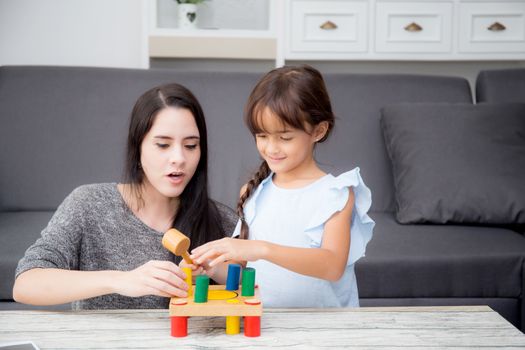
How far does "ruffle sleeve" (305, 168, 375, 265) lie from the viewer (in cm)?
130

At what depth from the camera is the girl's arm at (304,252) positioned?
3.45ft

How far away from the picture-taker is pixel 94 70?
250 centimetres

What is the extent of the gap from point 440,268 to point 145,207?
92cm

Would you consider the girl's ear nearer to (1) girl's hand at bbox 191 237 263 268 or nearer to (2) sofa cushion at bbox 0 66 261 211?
(1) girl's hand at bbox 191 237 263 268

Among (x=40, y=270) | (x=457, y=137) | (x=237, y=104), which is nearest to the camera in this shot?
(x=40, y=270)

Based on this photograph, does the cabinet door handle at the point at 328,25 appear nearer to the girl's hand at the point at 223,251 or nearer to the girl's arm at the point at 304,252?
the girl's arm at the point at 304,252

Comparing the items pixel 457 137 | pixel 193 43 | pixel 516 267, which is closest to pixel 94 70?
pixel 193 43

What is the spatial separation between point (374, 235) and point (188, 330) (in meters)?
1.12

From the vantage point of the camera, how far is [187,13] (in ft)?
9.61

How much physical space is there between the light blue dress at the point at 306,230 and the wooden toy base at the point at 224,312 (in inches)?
12.5

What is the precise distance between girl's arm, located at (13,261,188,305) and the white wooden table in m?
0.04

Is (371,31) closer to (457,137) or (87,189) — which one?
(457,137)

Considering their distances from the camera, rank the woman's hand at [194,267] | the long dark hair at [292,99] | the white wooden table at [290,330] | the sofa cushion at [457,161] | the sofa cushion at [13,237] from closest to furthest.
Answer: the white wooden table at [290,330]
the woman's hand at [194,267]
the long dark hair at [292,99]
the sofa cushion at [13,237]
the sofa cushion at [457,161]

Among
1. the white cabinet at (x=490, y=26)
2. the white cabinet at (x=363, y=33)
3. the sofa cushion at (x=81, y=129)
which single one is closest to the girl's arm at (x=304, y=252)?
the sofa cushion at (x=81, y=129)
